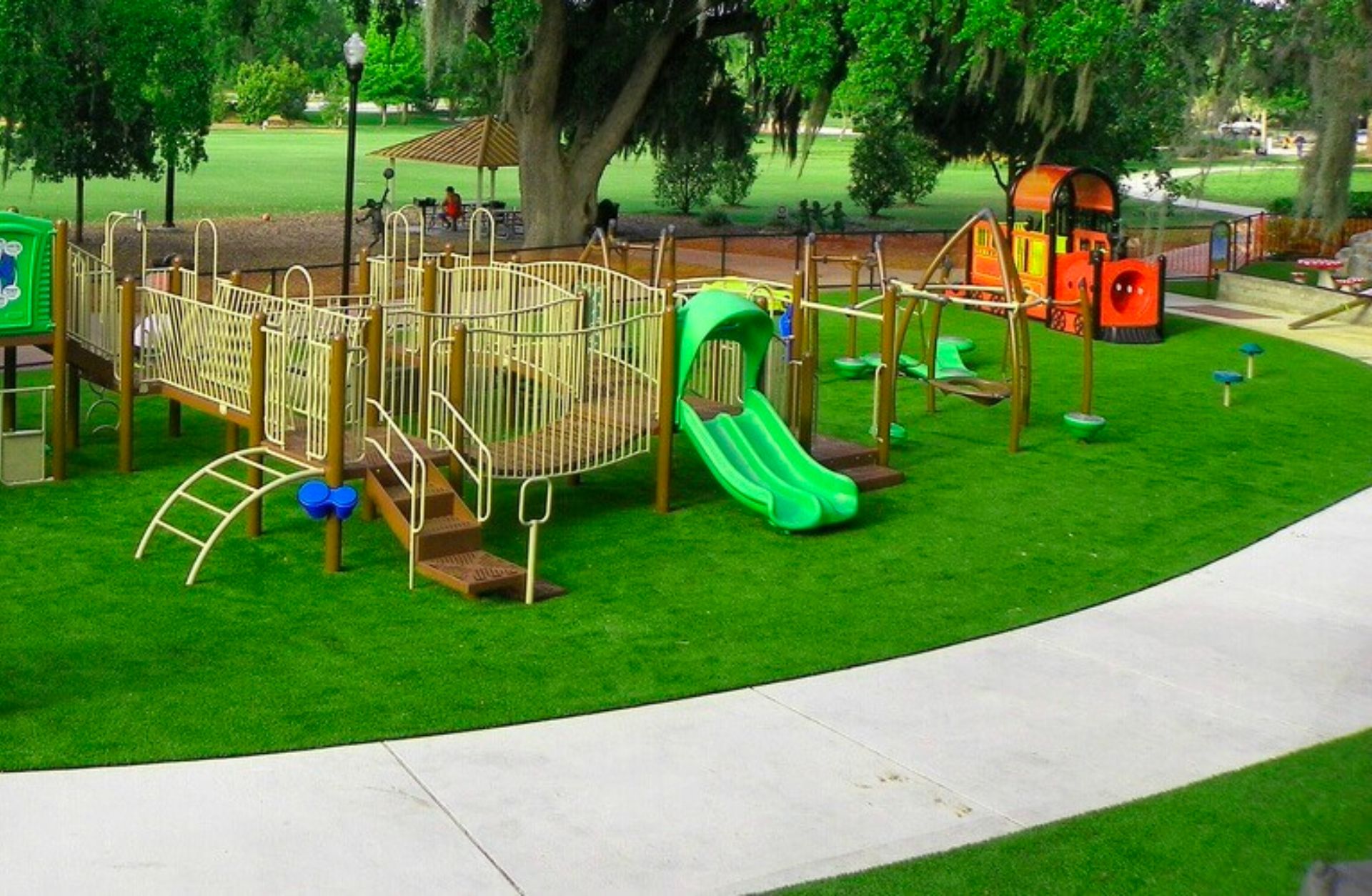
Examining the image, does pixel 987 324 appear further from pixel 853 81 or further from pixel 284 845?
pixel 284 845

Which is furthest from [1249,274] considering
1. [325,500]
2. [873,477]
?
[325,500]

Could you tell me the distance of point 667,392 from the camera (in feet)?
46.4

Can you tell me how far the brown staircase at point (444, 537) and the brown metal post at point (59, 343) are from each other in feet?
11.2

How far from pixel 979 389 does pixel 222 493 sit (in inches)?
268

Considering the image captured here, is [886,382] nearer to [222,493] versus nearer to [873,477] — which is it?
[873,477]

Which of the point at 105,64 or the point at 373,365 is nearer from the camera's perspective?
the point at 373,365

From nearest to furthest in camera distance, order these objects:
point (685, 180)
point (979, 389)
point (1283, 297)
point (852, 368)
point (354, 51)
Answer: point (979, 389) < point (852, 368) < point (354, 51) < point (1283, 297) < point (685, 180)

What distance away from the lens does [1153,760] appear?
31.3ft

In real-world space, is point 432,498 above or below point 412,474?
below

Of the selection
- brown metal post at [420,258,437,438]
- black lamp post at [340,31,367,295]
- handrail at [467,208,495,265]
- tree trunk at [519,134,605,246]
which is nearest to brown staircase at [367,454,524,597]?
brown metal post at [420,258,437,438]

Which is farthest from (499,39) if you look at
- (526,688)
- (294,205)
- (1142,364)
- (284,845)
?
(284,845)

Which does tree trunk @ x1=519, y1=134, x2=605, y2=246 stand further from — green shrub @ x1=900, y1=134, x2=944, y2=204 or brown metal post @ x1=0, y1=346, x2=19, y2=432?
brown metal post @ x1=0, y1=346, x2=19, y2=432

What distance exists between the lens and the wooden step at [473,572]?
11.7m

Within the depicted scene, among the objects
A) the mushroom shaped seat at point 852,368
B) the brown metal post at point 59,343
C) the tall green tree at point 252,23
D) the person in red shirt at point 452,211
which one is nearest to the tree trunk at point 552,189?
the tall green tree at point 252,23
